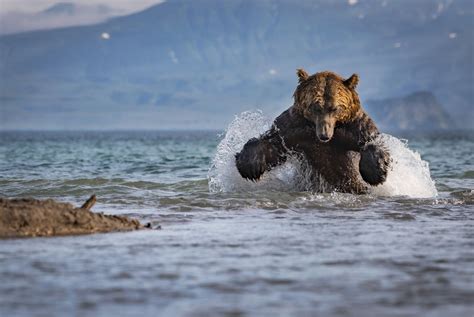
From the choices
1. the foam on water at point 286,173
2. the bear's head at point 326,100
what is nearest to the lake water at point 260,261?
the foam on water at point 286,173

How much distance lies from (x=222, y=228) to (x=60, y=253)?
8.17ft

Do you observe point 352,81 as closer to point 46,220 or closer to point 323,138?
point 323,138

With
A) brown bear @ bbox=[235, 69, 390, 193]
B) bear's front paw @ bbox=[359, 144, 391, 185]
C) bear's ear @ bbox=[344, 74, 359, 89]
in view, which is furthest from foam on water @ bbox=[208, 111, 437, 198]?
bear's ear @ bbox=[344, 74, 359, 89]

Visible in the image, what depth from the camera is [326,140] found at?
40.7 feet

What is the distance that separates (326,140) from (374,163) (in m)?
0.69

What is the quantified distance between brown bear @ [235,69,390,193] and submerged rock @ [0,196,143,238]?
3897 mm

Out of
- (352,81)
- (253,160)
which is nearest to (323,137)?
(352,81)

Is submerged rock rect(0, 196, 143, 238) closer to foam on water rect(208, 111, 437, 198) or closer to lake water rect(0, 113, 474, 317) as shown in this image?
lake water rect(0, 113, 474, 317)

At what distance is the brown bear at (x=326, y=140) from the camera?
12.5m

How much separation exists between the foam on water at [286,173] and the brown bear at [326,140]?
0.30m

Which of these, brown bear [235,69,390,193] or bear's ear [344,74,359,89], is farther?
bear's ear [344,74,359,89]

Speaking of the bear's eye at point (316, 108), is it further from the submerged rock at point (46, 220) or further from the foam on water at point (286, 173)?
the submerged rock at point (46, 220)

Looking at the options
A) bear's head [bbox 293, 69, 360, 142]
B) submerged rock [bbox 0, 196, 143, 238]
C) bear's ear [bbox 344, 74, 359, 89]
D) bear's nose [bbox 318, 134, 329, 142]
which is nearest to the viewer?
submerged rock [bbox 0, 196, 143, 238]

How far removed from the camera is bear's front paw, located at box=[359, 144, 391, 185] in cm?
1254
